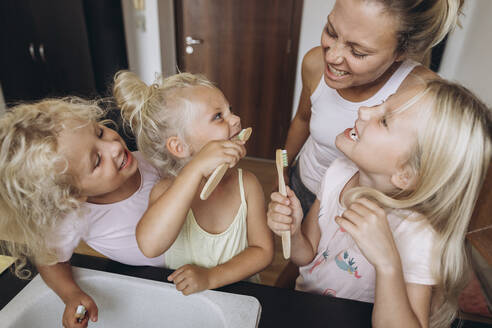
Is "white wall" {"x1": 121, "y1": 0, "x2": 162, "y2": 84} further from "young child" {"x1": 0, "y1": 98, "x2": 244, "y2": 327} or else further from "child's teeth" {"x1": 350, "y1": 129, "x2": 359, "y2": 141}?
"child's teeth" {"x1": 350, "y1": 129, "x2": 359, "y2": 141}

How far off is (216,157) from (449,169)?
48 centimetres

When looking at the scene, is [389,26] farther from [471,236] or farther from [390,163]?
[471,236]

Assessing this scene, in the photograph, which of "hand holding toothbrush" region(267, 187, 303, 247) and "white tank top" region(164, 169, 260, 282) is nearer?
"hand holding toothbrush" region(267, 187, 303, 247)

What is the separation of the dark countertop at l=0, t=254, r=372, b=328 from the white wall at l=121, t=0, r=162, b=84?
6.68 feet

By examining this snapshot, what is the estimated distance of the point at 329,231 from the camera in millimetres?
925

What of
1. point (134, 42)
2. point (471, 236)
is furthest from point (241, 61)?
point (471, 236)

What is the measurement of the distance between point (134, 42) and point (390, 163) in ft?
8.21

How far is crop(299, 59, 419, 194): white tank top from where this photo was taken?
975 mm

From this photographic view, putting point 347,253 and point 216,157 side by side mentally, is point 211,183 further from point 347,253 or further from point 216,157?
point 347,253

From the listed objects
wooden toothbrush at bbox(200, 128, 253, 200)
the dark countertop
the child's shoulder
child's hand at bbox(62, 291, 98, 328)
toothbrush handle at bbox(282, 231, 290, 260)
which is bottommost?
child's hand at bbox(62, 291, 98, 328)

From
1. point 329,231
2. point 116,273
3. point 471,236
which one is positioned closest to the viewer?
point 116,273

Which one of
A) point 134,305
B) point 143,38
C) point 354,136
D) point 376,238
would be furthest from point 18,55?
point 376,238

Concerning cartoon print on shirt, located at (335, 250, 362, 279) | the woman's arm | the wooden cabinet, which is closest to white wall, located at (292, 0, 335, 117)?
the wooden cabinet

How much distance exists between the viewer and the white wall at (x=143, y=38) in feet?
8.23
